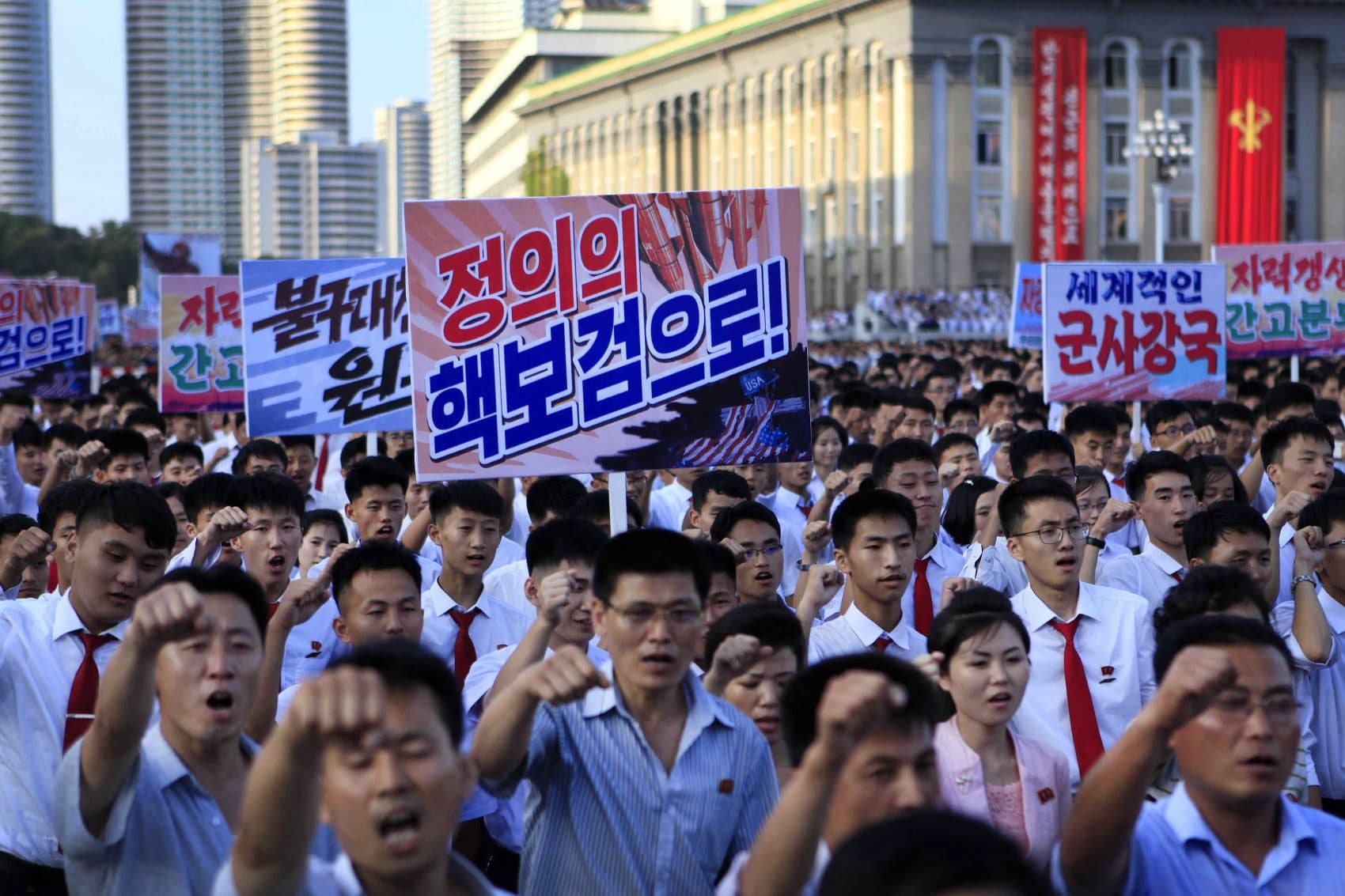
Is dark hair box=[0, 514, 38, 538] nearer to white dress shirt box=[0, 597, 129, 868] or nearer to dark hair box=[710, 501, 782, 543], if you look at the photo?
white dress shirt box=[0, 597, 129, 868]

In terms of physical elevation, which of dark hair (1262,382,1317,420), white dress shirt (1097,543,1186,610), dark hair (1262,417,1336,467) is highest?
dark hair (1262,382,1317,420)

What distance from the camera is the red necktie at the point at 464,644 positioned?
6.17 m

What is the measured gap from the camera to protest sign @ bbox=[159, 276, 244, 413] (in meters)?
13.5

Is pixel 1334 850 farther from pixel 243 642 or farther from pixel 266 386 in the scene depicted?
pixel 266 386

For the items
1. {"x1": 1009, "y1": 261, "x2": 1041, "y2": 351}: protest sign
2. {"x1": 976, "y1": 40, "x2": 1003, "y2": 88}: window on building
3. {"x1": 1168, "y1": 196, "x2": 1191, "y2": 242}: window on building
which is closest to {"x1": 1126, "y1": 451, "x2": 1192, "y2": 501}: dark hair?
{"x1": 1009, "y1": 261, "x2": 1041, "y2": 351}: protest sign

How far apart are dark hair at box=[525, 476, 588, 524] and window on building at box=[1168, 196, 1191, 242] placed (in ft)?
172

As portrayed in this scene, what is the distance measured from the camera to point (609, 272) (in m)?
6.98

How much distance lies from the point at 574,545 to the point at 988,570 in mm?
1587

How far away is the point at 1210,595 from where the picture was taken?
4.84 metres

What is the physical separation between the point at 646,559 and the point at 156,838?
117 centimetres

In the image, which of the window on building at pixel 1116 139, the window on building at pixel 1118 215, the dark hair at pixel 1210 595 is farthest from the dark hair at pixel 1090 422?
the window on building at pixel 1116 139

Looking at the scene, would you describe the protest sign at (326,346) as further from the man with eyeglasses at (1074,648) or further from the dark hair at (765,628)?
the dark hair at (765,628)

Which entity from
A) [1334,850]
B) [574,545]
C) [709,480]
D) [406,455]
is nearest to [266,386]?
[406,455]

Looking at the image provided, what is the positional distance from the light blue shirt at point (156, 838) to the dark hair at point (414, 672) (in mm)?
667
